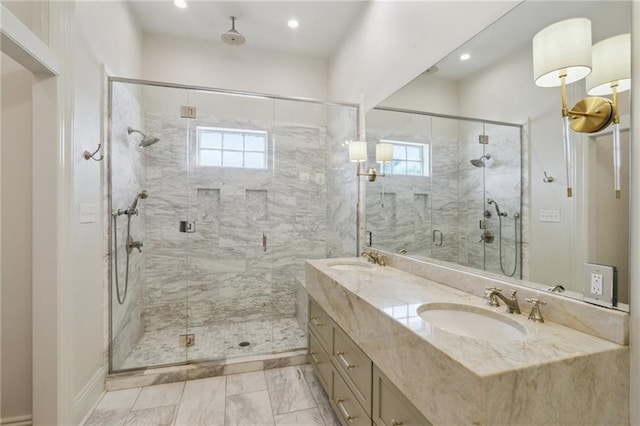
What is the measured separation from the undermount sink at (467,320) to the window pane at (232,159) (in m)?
2.48

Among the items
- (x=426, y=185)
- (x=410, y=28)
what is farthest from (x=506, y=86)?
(x=410, y=28)

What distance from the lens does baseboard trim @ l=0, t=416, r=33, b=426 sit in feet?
5.02

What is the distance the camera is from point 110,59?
2.23 metres

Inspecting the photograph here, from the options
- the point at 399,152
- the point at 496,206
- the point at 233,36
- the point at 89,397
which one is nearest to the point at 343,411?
the point at 496,206

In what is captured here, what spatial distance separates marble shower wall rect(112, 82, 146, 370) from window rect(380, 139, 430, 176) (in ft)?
7.06

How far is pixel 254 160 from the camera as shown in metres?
3.12

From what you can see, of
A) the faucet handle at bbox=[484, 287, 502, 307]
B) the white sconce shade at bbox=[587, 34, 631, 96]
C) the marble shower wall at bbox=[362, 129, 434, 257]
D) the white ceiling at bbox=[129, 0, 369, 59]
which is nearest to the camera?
the white sconce shade at bbox=[587, 34, 631, 96]

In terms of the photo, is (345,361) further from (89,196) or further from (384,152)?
(89,196)

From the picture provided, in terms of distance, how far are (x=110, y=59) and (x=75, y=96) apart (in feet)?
2.56

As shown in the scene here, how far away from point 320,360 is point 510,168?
1.65 meters

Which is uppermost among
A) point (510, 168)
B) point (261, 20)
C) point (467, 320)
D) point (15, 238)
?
point (261, 20)

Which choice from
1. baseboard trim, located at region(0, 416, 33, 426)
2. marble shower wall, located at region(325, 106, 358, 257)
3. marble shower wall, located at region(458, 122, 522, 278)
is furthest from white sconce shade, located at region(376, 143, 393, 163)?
baseboard trim, located at region(0, 416, 33, 426)

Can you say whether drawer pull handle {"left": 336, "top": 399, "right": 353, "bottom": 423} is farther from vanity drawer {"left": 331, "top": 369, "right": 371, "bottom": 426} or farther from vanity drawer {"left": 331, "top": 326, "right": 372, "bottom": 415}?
vanity drawer {"left": 331, "top": 326, "right": 372, "bottom": 415}

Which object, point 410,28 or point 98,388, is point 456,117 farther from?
point 98,388
